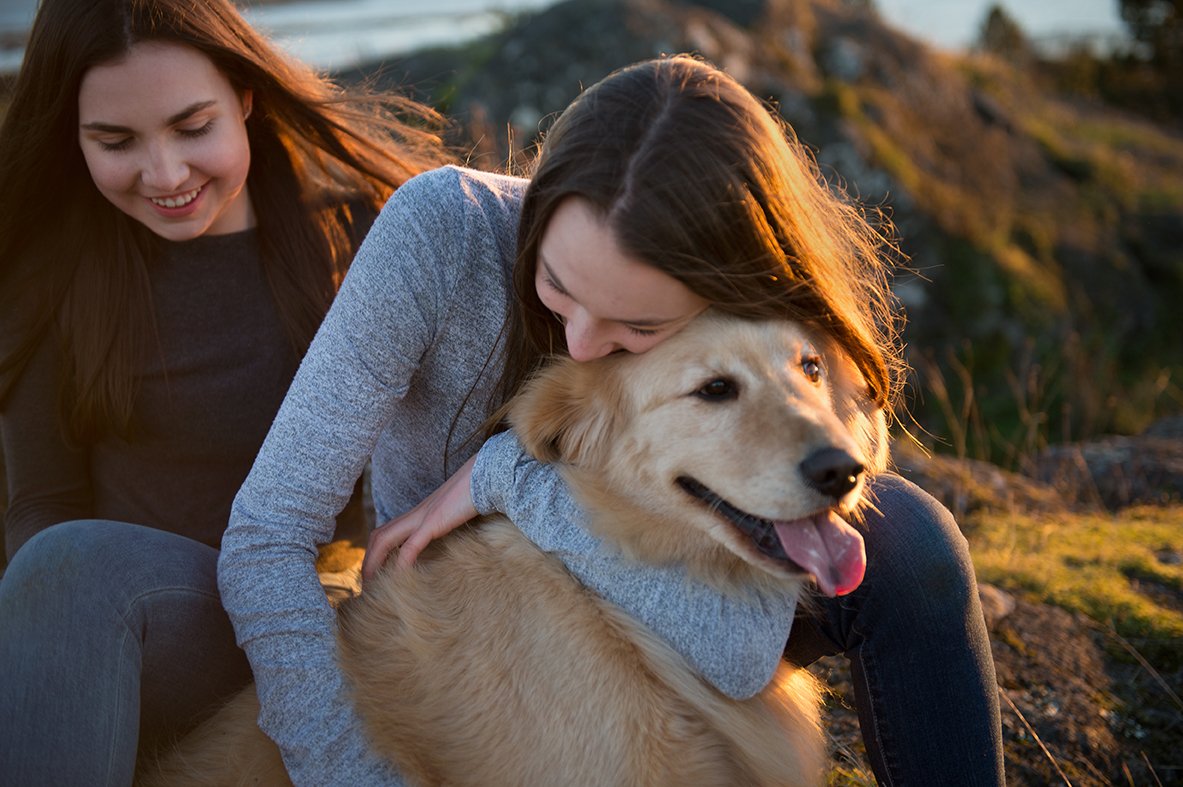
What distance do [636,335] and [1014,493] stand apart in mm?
2912

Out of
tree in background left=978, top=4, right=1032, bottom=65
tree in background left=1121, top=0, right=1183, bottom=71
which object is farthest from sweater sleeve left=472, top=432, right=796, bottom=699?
tree in background left=1121, top=0, right=1183, bottom=71

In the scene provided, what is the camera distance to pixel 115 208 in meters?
2.75

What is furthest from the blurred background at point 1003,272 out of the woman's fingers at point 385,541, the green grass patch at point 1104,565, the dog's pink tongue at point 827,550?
the woman's fingers at point 385,541

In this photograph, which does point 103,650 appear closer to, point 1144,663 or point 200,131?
point 200,131

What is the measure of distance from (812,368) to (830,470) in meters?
0.38

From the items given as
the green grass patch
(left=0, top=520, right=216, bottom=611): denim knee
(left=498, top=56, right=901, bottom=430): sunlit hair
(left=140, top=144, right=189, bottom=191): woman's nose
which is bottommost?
the green grass patch

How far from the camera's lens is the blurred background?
2.98 metres

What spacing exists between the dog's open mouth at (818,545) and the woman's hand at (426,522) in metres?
0.67

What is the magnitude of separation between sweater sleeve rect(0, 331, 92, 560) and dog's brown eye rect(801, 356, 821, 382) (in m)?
2.10

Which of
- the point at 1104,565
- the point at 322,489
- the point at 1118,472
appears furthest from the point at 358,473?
the point at 1118,472

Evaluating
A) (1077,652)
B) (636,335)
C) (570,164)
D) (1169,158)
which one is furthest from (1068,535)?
(1169,158)

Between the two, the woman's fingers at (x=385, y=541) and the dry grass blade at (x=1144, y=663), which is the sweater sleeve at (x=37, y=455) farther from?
the dry grass blade at (x=1144, y=663)

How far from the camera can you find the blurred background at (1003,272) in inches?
117

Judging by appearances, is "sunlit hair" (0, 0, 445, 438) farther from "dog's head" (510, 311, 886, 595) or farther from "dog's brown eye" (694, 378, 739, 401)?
"dog's brown eye" (694, 378, 739, 401)
